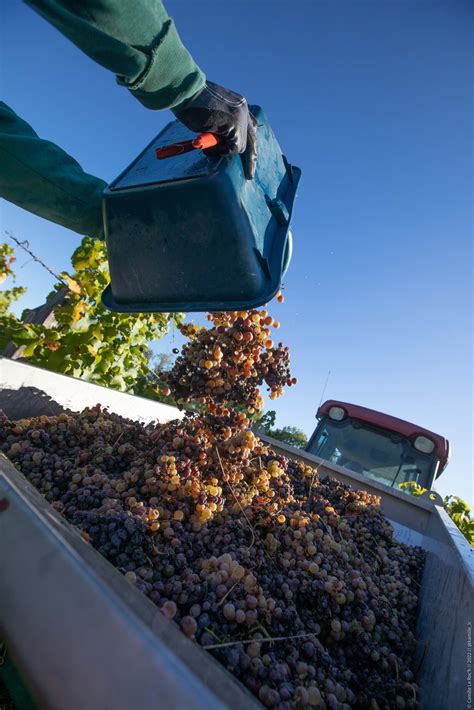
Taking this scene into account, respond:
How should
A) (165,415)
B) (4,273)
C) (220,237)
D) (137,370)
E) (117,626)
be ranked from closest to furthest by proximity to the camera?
(117,626)
(220,237)
(165,415)
(137,370)
(4,273)

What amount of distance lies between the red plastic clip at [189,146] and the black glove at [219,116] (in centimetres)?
5

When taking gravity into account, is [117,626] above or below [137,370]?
below

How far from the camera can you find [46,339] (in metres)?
3.42

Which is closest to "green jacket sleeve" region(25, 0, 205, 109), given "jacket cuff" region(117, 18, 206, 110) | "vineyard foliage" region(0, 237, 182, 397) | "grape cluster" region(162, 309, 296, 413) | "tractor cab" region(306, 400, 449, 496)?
"jacket cuff" region(117, 18, 206, 110)

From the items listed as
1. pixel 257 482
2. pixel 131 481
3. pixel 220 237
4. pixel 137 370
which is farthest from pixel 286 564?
pixel 137 370

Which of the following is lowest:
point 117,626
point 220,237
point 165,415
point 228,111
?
point 117,626

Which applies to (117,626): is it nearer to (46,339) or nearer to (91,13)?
(91,13)

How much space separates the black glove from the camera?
1.26 m

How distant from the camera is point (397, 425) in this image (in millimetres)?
5816

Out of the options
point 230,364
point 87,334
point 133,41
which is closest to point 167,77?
point 133,41

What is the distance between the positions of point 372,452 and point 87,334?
461cm

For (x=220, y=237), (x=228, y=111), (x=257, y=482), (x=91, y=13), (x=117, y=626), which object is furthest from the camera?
(x=257, y=482)

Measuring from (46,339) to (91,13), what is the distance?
293cm

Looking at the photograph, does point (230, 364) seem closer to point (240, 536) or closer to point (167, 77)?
point (240, 536)
